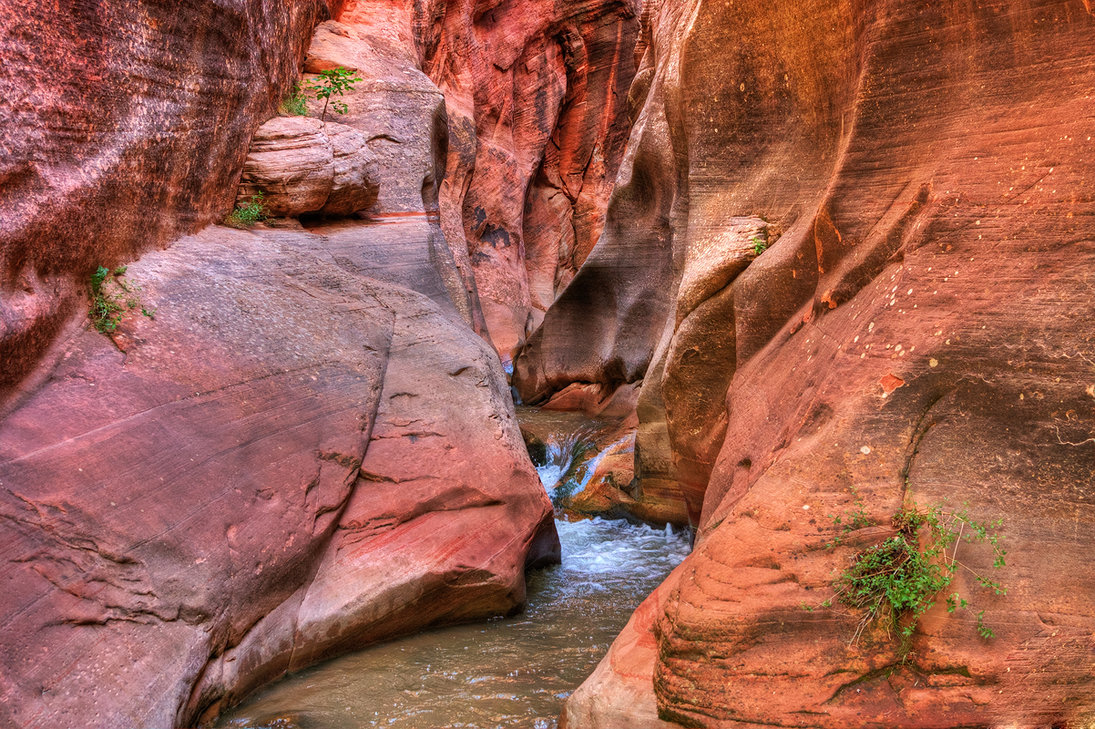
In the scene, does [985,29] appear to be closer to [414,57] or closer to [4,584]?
[4,584]

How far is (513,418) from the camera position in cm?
688

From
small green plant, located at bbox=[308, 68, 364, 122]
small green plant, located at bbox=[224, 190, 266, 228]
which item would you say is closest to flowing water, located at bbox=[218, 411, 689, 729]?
small green plant, located at bbox=[224, 190, 266, 228]

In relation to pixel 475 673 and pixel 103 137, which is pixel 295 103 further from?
pixel 475 673

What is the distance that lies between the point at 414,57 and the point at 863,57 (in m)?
9.17

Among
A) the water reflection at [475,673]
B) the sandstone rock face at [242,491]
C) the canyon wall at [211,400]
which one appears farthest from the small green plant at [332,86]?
the water reflection at [475,673]

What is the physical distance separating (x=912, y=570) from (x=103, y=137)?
5390mm

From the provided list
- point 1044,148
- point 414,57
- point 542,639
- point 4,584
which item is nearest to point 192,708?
point 4,584

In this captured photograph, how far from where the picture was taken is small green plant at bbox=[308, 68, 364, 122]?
8.55 m

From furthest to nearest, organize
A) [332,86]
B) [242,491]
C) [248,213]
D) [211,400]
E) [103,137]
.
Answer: [332,86] → [248,213] → [103,137] → [211,400] → [242,491]

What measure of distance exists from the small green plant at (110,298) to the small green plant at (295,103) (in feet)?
11.7

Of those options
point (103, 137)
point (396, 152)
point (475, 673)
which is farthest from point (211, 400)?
point (396, 152)

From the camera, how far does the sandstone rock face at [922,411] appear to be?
9.98 ft

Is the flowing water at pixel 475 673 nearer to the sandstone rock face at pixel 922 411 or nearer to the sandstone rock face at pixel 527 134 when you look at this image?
the sandstone rock face at pixel 922 411

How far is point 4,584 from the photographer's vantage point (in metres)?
3.47
